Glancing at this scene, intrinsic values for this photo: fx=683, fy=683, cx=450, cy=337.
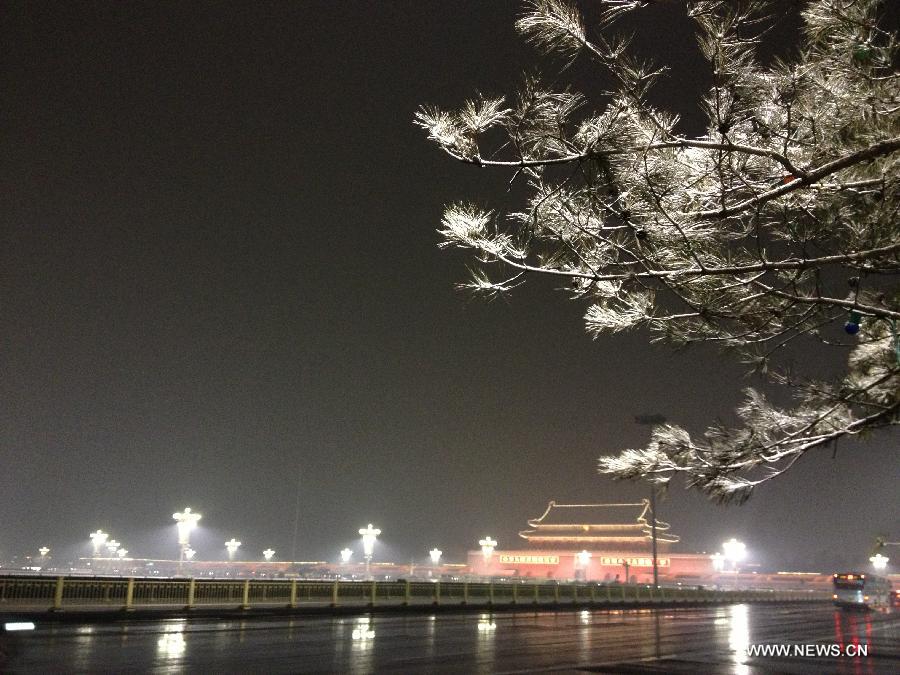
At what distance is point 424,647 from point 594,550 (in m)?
68.8

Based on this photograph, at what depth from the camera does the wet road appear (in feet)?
34.8

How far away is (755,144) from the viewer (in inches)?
179

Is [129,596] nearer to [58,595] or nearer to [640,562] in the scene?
[58,595]

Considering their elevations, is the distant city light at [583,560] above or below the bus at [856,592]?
below

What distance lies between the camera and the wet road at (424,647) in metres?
10.6

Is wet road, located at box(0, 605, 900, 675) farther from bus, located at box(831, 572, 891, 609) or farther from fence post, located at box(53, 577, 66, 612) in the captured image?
bus, located at box(831, 572, 891, 609)

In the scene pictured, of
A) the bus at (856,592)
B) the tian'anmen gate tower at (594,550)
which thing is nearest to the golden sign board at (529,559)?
the tian'anmen gate tower at (594,550)

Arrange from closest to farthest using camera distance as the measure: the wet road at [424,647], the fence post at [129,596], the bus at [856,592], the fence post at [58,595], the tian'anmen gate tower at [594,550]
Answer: the wet road at [424,647], the fence post at [58,595], the fence post at [129,596], the bus at [856,592], the tian'anmen gate tower at [594,550]

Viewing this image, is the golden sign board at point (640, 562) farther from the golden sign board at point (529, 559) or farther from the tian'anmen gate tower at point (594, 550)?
the golden sign board at point (529, 559)

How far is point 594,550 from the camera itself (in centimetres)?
7781

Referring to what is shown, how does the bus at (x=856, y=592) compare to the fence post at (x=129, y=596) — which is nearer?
the fence post at (x=129, y=596)

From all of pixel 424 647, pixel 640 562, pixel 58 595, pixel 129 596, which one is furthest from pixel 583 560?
pixel 424 647

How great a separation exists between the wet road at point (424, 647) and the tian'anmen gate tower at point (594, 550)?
2120 inches

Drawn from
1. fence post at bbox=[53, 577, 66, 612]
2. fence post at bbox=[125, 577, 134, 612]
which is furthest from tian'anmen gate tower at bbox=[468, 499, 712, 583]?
fence post at bbox=[53, 577, 66, 612]
